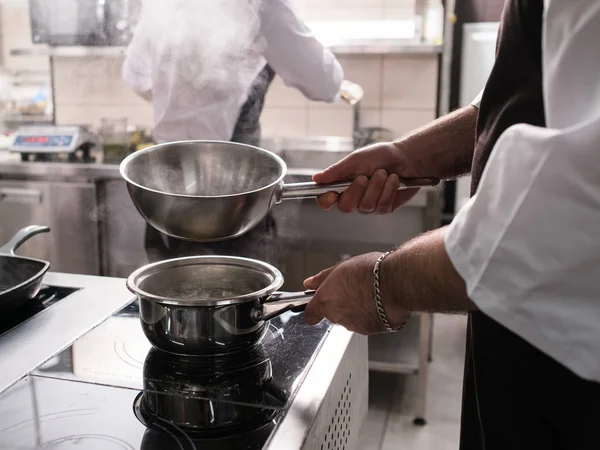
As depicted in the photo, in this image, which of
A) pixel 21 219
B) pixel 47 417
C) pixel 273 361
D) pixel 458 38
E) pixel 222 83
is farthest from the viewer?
pixel 458 38

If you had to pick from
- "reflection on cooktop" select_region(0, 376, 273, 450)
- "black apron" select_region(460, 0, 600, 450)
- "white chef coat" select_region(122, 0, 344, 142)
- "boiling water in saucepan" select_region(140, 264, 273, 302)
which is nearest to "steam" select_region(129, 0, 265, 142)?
"white chef coat" select_region(122, 0, 344, 142)

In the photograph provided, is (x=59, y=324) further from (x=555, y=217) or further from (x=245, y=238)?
(x=245, y=238)

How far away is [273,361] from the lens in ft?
2.89

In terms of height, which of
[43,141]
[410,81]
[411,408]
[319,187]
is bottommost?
[411,408]

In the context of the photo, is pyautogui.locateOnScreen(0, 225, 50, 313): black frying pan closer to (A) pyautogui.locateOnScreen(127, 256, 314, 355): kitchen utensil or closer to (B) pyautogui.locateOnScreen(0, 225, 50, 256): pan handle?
(B) pyautogui.locateOnScreen(0, 225, 50, 256): pan handle

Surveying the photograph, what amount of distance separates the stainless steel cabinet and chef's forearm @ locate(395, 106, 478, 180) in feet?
4.85

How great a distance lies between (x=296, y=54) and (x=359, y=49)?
743mm

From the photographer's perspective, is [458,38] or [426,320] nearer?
[426,320]

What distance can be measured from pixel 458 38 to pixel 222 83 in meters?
1.62

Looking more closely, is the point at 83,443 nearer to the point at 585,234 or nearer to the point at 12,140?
the point at 585,234

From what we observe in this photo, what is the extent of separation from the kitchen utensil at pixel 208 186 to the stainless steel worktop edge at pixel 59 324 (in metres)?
0.19

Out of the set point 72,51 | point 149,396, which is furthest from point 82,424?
point 72,51

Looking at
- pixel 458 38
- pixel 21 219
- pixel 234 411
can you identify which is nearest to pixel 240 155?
pixel 234 411

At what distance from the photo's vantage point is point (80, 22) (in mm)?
2488
